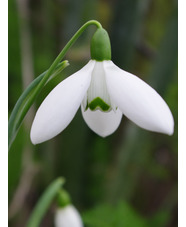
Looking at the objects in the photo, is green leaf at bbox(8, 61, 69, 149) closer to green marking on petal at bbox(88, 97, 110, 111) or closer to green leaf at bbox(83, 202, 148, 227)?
green marking on petal at bbox(88, 97, 110, 111)

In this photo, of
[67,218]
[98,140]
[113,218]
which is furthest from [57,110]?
[98,140]

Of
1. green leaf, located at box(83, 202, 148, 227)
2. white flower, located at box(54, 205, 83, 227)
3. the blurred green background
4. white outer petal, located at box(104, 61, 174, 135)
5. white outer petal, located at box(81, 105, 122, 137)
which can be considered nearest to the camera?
white outer petal, located at box(104, 61, 174, 135)

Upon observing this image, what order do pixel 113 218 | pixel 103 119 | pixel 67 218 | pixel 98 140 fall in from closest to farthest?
pixel 103 119, pixel 67 218, pixel 113 218, pixel 98 140

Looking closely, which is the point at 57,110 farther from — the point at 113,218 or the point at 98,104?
the point at 113,218

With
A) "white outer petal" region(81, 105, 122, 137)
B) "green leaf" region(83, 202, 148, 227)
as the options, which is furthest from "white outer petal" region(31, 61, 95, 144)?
"green leaf" region(83, 202, 148, 227)

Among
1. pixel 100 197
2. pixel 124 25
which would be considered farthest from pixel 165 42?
pixel 100 197

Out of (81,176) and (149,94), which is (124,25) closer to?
(81,176)

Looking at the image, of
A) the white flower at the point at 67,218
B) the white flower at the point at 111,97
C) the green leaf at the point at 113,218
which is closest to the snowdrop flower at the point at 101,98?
the white flower at the point at 111,97
